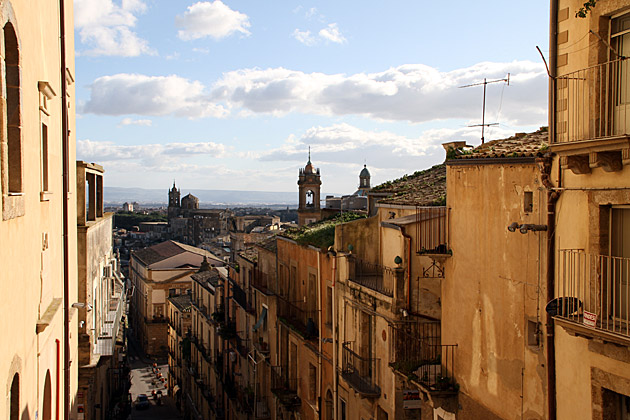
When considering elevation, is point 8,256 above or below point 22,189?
below

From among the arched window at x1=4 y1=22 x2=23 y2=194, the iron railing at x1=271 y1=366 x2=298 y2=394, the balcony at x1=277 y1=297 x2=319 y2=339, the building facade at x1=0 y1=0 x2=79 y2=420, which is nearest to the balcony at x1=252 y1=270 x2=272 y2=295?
the balcony at x1=277 y1=297 x2=319 y2=339

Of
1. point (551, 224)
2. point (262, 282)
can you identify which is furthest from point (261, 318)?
point (551, 224)

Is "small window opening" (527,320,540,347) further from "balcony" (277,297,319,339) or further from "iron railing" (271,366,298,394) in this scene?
"iron railing" (271,366,298,394)

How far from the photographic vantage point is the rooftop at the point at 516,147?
31.8 feet

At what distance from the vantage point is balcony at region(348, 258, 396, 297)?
15152 millimetres

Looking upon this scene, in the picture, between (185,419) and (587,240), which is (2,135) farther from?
(185,419)

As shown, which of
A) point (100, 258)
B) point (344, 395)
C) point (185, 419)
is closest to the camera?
point (344, 395)

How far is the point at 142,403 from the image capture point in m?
53.0

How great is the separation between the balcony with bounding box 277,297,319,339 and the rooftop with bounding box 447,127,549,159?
34.9ft

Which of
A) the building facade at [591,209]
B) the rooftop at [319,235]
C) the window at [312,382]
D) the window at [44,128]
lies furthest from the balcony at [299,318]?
the building facade at [591,209]

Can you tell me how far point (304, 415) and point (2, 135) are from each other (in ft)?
58.9

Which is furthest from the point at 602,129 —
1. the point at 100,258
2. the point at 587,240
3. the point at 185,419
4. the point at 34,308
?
the point at 185,419

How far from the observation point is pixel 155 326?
215ft

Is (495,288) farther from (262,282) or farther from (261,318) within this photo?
(262,282)
